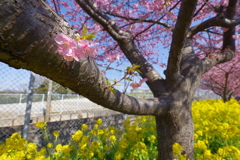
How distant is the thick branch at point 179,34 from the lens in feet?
4.18

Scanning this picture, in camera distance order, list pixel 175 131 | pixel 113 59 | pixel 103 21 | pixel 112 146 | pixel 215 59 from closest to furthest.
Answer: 1. pixel 113 59
2. pixel 175 131
3. pixel 103 21
4. pixel 112 146
5. pixel 215 59

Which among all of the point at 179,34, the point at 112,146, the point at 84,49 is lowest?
the point at 112,146

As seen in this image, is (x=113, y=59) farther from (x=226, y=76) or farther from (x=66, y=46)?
(x=226, y=76)

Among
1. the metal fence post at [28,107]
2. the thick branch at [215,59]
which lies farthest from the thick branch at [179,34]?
the metal fence post at [28,107]

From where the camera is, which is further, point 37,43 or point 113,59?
point 113,59

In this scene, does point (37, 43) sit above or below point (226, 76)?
below

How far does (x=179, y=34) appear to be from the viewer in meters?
1.50

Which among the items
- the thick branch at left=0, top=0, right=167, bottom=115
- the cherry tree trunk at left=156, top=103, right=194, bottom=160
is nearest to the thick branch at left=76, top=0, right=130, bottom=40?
the cherry tree trunk at left=156, top=103, right=194, bottom=160

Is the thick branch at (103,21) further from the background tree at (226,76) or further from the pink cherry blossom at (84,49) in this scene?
the background tree at (226,76)

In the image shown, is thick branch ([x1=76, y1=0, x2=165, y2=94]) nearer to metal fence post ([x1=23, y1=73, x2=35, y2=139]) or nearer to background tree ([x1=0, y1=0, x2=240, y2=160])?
background tree ([x1=0, y1=0, x2=240, y2=160])

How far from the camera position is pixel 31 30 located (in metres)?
0.56

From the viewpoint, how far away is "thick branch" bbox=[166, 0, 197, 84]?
4.18 ft

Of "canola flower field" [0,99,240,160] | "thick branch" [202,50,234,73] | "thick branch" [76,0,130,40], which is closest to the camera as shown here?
"canola flower field" [0,99,240,160]

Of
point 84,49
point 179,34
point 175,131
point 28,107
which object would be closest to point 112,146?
point 175,131
